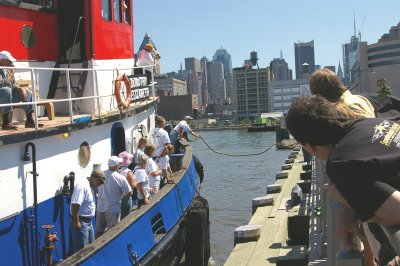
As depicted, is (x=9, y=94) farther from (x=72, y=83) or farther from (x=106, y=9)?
(x=106, y=9)

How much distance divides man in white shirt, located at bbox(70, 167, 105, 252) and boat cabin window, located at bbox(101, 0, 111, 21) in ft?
14.7

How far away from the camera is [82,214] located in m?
6.89

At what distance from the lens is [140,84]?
452 inches

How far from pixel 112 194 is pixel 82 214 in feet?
2.12

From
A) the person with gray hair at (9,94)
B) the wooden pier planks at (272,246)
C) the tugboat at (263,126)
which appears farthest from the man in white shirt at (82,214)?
the tugboat at (263,126)

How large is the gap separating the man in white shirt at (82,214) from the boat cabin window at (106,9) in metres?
4.49

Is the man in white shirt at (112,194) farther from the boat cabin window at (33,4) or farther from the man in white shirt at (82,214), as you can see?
the boat cabin window at (33,4)

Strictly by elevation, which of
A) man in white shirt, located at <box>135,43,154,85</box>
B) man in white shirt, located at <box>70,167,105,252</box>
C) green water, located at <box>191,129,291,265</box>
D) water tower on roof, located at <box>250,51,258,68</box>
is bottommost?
green water, located at <box>191,129,291,265</box>

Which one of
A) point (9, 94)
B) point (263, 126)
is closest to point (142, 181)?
point (9, 94)

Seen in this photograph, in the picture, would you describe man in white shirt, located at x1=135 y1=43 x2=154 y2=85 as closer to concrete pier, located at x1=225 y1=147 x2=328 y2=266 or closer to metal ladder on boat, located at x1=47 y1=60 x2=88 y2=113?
metal ladder on boat, located at x1=47 y1=60 x2=88 y2=113

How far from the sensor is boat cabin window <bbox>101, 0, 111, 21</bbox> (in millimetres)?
10297

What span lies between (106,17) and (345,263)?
353 inches

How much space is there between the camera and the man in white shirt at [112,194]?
24.3ft

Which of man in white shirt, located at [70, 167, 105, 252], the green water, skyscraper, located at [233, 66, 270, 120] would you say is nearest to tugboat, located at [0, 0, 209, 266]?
man in white shirt, located at [70, 167, 105, 252]
